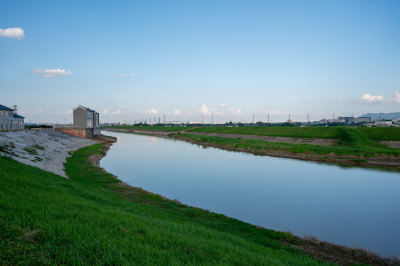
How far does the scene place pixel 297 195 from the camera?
16938 millimetres

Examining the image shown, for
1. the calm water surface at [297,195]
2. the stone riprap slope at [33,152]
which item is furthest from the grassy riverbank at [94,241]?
the stone riprap slope at [33,152]

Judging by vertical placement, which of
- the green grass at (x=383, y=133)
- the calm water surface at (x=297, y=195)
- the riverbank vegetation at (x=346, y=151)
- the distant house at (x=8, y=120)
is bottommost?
the calm water surface at (x=297, y=195)

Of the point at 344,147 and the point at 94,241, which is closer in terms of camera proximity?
the point at 94,241

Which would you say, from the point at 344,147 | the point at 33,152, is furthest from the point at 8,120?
the point at 344,147

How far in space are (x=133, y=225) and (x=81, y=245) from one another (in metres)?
1.81

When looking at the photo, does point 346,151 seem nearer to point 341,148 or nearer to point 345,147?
point 341,148

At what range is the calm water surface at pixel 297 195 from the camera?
36.9 feet

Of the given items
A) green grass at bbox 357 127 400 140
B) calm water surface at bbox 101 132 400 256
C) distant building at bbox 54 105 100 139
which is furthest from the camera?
distant building at bbox 54 105 100 139

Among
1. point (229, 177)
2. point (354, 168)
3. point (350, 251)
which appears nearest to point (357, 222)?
point (350, 251)

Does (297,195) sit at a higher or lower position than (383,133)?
lower

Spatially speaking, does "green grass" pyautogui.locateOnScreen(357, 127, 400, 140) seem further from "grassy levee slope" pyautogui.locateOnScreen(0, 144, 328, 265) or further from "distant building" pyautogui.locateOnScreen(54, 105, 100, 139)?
"distant building" pyautogui.locateOnScreen(54, 105, 100, 139)

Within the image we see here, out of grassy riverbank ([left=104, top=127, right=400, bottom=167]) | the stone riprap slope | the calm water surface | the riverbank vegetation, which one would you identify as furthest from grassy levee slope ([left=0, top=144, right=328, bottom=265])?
grassy riverbank ([left=104, top=127, right=400, bottom=167])

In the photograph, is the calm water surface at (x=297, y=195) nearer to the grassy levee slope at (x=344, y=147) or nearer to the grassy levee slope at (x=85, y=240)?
the grassy levee slope at (x=85, y=240)

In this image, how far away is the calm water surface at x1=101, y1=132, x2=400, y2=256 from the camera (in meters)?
11.3
